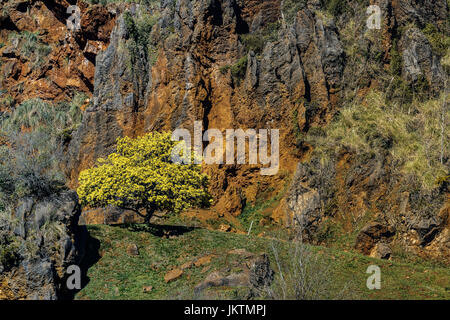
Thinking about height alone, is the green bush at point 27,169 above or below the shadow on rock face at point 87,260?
above

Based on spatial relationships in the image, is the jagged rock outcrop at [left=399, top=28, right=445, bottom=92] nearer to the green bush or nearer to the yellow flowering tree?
the yellow flowering tree

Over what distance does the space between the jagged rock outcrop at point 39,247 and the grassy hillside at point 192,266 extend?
1.57m

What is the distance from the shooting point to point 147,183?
25484 mm

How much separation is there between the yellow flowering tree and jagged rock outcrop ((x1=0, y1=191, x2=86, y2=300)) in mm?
4141

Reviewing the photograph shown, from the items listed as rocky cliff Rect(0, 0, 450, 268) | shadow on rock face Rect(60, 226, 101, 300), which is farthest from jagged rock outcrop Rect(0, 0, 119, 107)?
shadow on rock face Rect(60, 226, 101, 300)

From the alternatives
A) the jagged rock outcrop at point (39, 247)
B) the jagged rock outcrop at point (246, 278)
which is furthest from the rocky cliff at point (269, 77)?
the jagged rock outcrop at point (39, 247)

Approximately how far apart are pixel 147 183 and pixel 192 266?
611 cm

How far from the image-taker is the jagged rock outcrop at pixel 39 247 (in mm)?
18031

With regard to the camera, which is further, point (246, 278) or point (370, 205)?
point (370, 205)

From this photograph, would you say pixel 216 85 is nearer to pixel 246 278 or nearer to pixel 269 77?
pixel 269 77

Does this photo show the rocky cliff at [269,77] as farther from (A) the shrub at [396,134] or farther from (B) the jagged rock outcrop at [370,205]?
(A) the shrub at [396,134]

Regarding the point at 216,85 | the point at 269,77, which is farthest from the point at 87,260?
the point at 269,77

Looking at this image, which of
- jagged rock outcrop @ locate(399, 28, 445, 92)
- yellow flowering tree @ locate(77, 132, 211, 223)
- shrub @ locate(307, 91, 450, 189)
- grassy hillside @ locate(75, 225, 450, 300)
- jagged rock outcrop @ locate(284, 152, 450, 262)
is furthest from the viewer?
jagged rock outcrop @ locate(399, 28, 445, 92)

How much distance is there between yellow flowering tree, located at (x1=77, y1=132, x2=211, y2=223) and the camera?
25.0 meters
